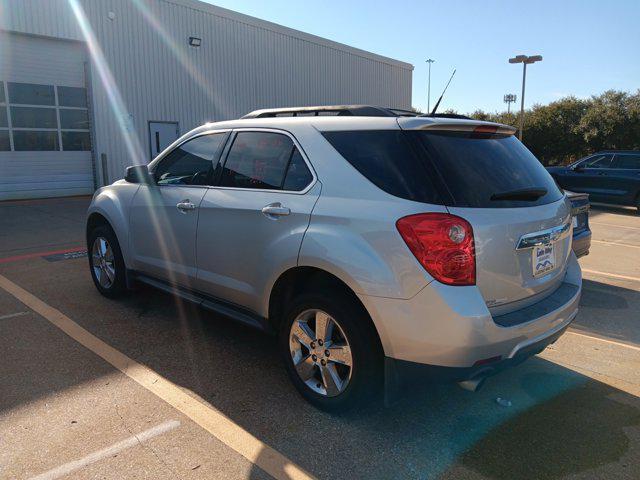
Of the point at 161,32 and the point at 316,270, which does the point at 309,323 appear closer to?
the point at 316,270

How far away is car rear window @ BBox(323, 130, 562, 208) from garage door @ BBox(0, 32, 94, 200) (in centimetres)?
1330

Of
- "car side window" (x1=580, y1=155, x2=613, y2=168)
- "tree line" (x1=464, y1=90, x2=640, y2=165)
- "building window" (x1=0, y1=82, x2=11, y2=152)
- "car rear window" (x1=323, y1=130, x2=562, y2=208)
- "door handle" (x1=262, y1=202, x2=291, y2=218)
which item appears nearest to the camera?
"car rear window" (x1=323, y1=130, x2=562, y2=208)

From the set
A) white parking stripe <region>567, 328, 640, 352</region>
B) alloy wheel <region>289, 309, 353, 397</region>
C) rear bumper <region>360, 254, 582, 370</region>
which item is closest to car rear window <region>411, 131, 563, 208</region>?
rear bumper <region>360, 254, 582, 370</region>

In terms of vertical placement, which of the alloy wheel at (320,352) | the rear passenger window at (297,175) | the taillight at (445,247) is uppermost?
the rear passenger window at (297,175)

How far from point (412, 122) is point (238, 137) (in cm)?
147

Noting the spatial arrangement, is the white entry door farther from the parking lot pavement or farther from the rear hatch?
the rear hatch

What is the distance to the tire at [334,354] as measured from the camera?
2842 millimetres

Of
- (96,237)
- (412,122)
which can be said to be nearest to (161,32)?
(96,237)

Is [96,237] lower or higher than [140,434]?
higher

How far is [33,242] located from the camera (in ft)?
27.4

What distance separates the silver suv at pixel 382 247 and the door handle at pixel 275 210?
13mm

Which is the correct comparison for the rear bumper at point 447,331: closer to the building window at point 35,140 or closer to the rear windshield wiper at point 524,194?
the rear windshield wiper at point 524,194

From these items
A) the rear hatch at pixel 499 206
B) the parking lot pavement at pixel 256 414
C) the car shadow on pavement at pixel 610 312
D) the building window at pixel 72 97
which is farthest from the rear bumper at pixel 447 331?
the building window at pixel 72 97

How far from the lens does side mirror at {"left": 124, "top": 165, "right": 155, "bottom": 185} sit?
4609 mm
